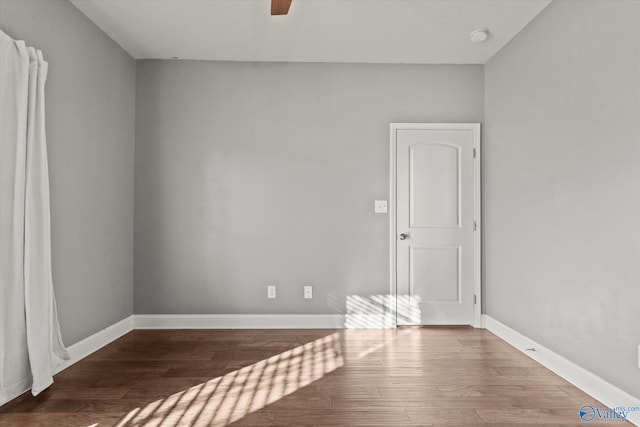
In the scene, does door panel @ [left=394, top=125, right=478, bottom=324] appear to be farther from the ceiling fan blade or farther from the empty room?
the ceiling fan blade

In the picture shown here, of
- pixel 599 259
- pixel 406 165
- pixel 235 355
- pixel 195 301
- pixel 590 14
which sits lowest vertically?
pixel 235 355

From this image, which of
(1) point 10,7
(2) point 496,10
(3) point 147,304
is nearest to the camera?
(1) point 10,7

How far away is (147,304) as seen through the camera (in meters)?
4.12

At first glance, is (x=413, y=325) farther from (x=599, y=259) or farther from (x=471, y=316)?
(x=599, y=259)

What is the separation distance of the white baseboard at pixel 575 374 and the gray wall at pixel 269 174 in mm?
1243

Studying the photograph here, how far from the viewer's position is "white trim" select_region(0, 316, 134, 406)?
2485 mm

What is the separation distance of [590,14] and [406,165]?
1.94 meters

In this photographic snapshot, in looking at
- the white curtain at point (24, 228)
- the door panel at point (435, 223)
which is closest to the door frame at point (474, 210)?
the door panel at point (435, 223)

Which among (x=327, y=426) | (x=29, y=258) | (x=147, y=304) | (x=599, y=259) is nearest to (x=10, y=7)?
(x=29, y=258)

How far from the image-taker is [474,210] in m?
4.19

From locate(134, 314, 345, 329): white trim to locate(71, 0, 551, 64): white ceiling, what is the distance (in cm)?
256

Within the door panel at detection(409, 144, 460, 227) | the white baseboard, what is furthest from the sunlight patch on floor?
the door panel at detection(409, 144, 460, 227)

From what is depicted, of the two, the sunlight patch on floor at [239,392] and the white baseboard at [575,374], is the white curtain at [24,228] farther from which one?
the white baseboard at [575,374]

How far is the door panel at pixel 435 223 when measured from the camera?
4.18m
